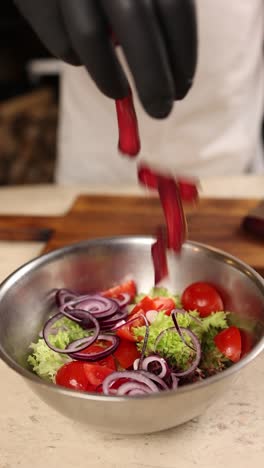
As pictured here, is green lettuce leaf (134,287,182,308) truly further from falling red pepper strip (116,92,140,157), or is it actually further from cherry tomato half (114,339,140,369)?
falling red pepper strip (116,92,140,157)

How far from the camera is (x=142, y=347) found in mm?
898

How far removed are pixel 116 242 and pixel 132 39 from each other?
0.50 metres

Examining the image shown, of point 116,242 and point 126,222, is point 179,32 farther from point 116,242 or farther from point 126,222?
point 126,222

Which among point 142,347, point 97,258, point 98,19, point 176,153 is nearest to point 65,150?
point 176,153

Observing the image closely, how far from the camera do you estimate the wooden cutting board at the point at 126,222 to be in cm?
137

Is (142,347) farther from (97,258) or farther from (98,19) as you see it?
(98,19)

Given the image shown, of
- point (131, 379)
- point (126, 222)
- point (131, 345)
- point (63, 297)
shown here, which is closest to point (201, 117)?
point (126, 222)

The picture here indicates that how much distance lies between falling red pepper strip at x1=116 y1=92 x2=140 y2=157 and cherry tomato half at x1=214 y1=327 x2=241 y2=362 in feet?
0.98

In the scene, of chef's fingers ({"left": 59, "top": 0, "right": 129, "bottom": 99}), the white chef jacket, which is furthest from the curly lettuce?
the white chef jacket

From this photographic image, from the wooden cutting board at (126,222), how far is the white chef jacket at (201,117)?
185 millimetres

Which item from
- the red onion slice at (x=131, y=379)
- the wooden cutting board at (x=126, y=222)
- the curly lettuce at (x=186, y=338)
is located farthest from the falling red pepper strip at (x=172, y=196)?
the wooden cutting board at (x=126, y=222)

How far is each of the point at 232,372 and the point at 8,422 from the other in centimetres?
33

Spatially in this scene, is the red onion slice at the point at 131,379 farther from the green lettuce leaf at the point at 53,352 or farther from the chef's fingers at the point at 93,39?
the chef's fingers at the point at 93,39

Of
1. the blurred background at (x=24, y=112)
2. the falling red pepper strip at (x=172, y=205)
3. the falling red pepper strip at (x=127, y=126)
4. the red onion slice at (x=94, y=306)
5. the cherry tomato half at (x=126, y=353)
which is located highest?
the falling red pepper strip at (x=127, y=126)
